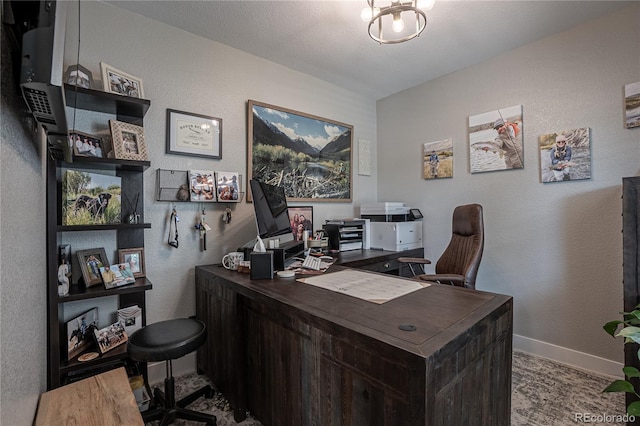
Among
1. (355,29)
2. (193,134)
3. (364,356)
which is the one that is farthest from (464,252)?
(193,134)

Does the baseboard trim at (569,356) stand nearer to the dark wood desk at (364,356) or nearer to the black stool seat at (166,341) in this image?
the dark wood desk at (364,356)

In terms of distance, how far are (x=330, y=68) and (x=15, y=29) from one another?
256 centimetres

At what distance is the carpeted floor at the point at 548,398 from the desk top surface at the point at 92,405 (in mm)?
690

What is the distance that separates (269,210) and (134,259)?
974mm

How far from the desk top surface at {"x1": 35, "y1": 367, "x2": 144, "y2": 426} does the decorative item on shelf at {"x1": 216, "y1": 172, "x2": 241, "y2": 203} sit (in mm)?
1402

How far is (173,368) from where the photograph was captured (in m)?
2.12

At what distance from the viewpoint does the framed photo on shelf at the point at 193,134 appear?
2146 millimetres

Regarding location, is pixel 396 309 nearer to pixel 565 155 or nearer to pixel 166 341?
pixel 166 341

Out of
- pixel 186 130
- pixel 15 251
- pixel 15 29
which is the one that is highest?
pixel 186 130

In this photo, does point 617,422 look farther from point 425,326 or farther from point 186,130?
point 186,130

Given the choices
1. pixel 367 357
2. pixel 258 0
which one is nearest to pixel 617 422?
pixel 367 357

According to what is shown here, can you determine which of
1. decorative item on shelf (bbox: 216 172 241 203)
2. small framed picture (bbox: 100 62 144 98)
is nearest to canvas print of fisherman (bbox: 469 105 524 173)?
decorative item on shelf (bbox: 216 172 241 203)

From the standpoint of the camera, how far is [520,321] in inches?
101

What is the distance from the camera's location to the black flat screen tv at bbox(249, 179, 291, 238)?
6.15 feet
